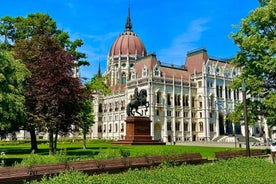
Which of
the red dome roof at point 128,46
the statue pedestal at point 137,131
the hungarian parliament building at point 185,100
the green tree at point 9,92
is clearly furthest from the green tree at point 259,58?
the red dome roof at point 128,46

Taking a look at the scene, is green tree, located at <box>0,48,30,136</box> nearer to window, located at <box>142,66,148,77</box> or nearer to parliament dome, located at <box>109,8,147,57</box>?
window, located at <box>142,66,148,77</box>

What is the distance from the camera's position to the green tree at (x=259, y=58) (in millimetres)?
27859

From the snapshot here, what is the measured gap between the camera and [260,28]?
101 feet

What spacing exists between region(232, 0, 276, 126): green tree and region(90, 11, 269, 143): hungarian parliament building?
165 ft

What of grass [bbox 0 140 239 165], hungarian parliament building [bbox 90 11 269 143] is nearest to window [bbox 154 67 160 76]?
hungarian parliament building [bbox 90 11 269 143]

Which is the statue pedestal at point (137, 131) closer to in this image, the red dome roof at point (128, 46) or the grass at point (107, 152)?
the grass at point (107, 152)

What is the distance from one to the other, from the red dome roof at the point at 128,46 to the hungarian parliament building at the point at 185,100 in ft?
91.1

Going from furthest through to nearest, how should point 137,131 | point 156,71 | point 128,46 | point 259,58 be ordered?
point 128,46 < point 156,71 < point 137,131 < point 259,58

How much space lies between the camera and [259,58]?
96.6 feet

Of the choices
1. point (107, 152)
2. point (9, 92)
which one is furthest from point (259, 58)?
point (9, 92)

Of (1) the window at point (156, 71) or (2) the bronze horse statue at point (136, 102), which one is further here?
(1) the window at point (156, 71)

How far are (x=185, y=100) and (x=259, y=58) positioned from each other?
59.3m

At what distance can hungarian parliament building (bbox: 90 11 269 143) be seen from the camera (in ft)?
272

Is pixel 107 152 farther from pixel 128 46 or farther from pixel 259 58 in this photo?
pixel 128 46
